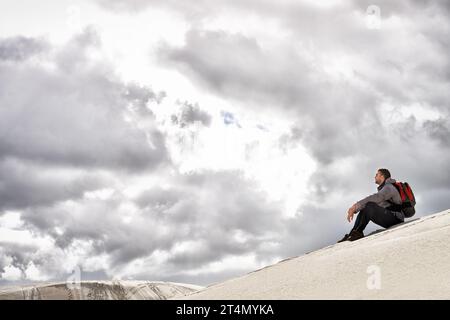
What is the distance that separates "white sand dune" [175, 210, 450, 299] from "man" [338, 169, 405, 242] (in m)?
0.76

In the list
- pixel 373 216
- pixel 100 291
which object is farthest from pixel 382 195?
pixel 100 291

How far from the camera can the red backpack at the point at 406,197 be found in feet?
28.4

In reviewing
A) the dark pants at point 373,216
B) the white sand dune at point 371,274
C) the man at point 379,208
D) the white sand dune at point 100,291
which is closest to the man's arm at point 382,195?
the man at point 379,208

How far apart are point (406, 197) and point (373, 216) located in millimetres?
738

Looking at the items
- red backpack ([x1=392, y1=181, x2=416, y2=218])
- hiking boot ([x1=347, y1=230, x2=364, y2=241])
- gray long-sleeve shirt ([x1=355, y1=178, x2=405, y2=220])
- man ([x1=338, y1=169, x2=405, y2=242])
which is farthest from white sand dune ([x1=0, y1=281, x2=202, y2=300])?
red backpack ([x1=392, y1=181, x2=416, y2=218])

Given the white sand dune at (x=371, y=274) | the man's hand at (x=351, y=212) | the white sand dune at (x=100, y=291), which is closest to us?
the white sand dune at (x=371, y=274)

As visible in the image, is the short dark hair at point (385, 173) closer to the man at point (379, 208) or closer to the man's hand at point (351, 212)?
the man at point (379, 208)

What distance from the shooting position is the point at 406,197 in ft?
28.5

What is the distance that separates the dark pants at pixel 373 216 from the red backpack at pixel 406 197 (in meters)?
0.27

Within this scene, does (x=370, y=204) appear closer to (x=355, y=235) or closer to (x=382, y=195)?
(x=382, y=195)
